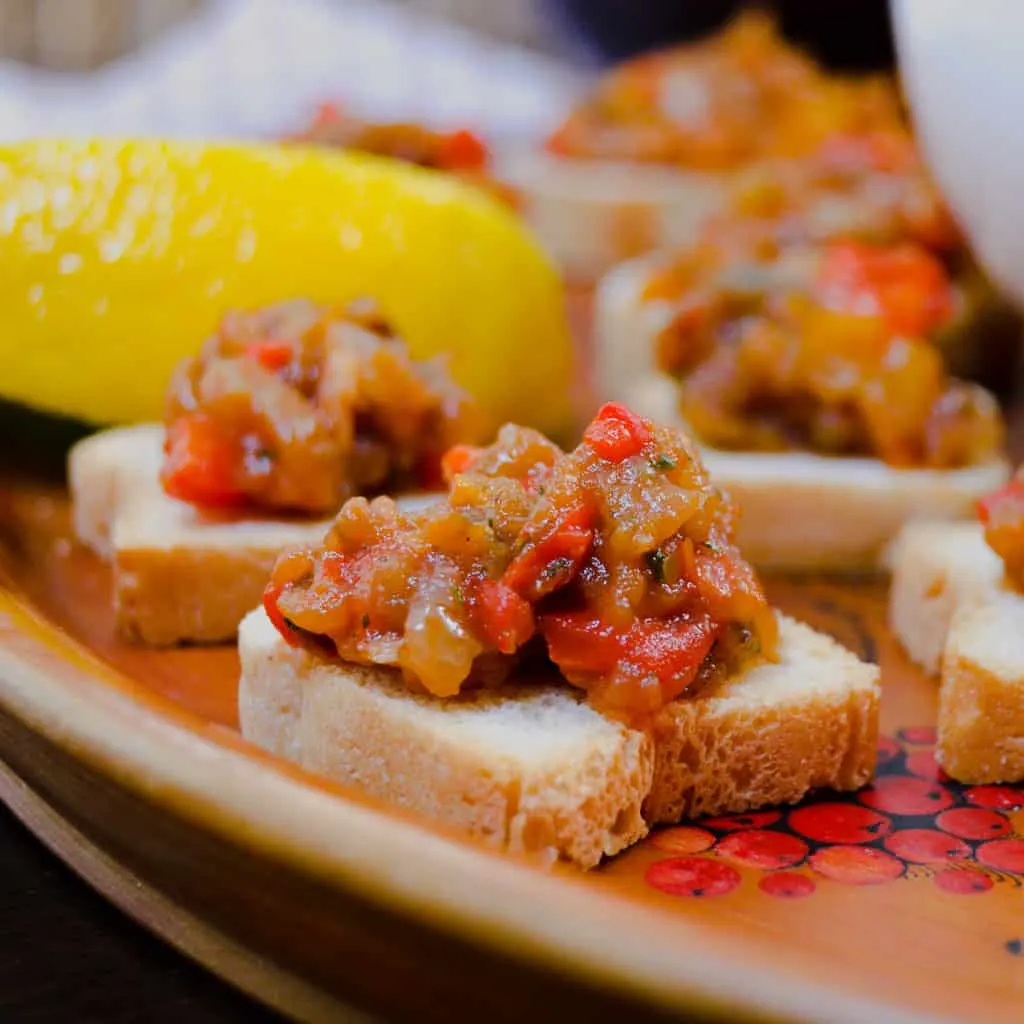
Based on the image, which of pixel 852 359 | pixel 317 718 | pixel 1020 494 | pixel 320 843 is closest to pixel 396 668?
pixel 317 718

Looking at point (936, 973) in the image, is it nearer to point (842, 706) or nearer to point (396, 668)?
point (842, 706)

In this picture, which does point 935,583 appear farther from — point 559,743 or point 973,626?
point 559,743

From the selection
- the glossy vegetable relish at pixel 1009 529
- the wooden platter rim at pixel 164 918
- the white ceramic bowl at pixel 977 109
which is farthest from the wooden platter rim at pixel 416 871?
the white ceramic bowl at pixel 977 109

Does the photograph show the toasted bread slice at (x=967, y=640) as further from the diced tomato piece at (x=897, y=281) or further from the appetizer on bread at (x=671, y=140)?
the appetizer on bread at (x=671, y=140)

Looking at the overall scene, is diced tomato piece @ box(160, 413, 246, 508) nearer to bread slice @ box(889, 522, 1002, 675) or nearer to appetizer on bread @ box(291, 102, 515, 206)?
bread slice @ box(889, 522, 1002, 675)

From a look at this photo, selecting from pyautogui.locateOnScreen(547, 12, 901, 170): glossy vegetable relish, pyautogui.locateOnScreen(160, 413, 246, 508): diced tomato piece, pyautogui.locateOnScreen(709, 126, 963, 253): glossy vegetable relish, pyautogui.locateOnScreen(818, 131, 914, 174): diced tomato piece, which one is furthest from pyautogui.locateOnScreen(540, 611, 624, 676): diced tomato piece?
pyautogui.locateOnScreen(547, 12, 901, 170): glossy vegetable relish

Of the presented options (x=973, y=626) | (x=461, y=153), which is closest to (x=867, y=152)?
(x=461, y=153)
